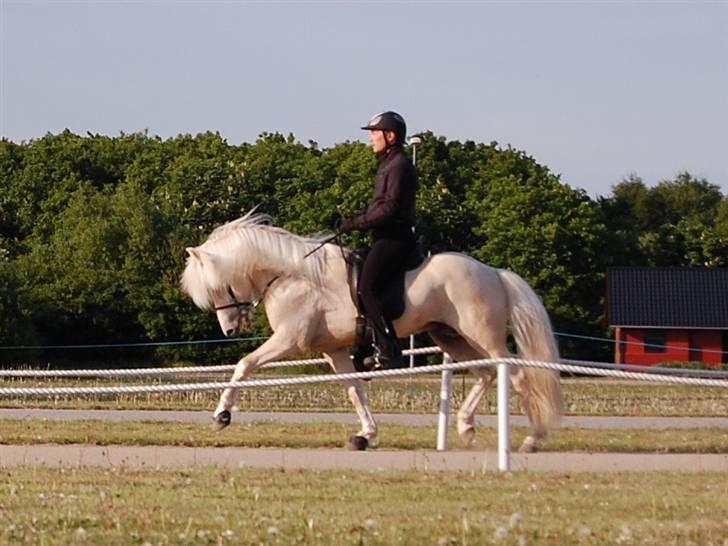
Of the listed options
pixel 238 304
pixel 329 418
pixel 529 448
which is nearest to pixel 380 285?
pixel 238 304

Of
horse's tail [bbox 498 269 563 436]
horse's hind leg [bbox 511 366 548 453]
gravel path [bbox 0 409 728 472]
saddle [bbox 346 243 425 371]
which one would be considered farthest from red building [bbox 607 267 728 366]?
gravel path [bbox 0 409 728 472]

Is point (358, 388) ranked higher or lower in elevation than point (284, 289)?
lower

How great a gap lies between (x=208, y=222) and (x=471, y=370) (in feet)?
202

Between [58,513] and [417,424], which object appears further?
[417,424]

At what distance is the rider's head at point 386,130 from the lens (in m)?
13.6

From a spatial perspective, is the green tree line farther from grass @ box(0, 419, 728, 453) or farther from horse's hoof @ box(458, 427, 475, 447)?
horse's hoof @ box(458, 427, 475, 447)

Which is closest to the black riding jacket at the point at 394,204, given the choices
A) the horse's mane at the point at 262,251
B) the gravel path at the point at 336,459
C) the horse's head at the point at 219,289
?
the horse's mane at the point at 262,251

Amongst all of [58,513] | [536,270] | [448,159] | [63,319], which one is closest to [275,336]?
[58,513]

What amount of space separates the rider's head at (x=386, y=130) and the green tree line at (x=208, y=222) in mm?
34475

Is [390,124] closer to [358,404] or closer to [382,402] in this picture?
[358,404]

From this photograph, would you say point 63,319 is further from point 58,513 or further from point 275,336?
point 58,513

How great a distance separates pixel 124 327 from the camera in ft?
191

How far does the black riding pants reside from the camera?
13.2 meters

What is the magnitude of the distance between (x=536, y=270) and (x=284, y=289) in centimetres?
5317
